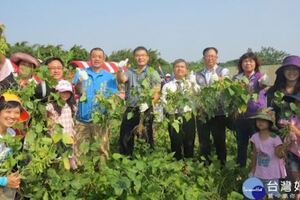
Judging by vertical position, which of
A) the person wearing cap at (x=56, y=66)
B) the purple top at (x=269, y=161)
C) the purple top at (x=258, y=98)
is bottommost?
the purple top at (x=269, y=161)

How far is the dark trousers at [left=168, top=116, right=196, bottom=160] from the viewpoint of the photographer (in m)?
4.71

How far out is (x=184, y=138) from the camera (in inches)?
187

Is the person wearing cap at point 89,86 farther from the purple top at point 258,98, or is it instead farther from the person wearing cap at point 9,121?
the purple top at point 258,98

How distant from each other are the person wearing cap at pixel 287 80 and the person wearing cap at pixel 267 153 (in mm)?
102

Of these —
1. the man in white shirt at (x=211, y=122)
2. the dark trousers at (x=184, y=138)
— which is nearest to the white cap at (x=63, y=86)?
the dark trousers at (x=184, y=138)

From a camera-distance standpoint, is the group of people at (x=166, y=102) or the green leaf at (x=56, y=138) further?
the group of people at (x=166, y=102)

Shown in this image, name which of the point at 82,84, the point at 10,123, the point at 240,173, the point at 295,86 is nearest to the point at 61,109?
the point at 82,84

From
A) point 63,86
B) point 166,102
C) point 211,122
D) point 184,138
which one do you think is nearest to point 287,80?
point 211,122

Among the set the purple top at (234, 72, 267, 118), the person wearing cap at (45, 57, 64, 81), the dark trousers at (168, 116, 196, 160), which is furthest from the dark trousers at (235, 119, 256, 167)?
the person wearing cap at (45, 57, 64, 81)

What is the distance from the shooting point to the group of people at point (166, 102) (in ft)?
11.9

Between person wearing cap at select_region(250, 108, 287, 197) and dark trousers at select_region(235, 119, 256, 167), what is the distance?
1.87 ft

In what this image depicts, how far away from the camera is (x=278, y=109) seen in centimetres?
387

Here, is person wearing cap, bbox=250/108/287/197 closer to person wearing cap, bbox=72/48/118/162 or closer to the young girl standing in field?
person wearing cap, bbox=72/48/118/162

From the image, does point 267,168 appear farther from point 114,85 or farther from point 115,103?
point 114,85
